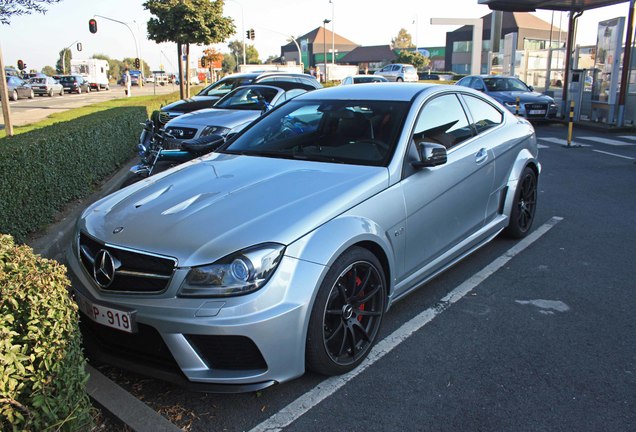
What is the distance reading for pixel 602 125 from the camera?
16281 millimetres

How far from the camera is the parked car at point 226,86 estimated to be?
449 inches

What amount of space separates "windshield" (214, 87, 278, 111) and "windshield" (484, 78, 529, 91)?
A: 10310 mm

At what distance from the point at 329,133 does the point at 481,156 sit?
4.28 ft

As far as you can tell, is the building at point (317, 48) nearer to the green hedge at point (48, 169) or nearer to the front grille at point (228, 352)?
the green hedge at point (48, 169)

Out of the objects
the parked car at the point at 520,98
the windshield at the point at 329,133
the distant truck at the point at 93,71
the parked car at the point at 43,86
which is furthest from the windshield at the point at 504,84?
the distant truck at the point at 93,71

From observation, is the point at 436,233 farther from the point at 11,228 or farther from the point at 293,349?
the point at 11,228

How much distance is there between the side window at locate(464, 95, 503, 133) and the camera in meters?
4.85

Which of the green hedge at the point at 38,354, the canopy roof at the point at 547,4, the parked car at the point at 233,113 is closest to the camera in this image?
the green hedge at the point at 38,354

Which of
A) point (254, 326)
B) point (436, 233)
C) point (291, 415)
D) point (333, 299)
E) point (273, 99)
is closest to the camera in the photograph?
point (254, 326)

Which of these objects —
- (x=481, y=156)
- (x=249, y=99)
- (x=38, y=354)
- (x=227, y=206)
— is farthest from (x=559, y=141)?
(x=38, y=354)

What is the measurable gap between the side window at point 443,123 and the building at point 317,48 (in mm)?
102731

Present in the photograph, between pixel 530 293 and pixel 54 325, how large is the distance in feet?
11.3

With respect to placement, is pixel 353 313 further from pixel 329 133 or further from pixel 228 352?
pixel 329 133

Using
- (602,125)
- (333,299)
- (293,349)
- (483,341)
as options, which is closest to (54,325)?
(293,349)
